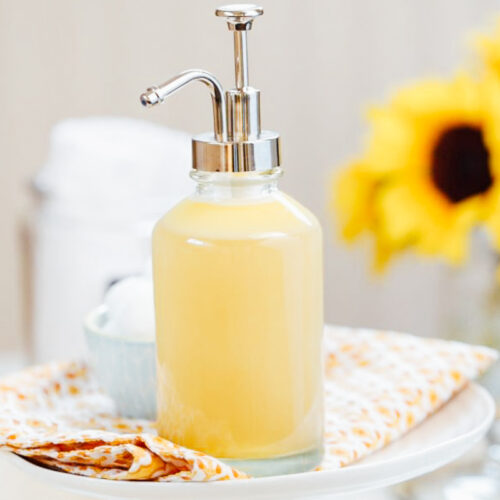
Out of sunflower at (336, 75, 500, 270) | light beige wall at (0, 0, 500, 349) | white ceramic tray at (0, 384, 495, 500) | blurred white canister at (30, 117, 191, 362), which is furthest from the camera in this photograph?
light beige wall at (0, 0, 500, 349)

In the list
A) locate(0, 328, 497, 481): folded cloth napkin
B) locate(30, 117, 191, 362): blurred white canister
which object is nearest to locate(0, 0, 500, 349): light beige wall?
locate(30, 117, 191, 362): blurred white canister

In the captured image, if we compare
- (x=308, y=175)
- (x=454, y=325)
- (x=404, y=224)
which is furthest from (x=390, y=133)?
(x=308, y=175)

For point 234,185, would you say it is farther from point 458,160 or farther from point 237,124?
point 458,160

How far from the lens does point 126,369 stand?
48 cm

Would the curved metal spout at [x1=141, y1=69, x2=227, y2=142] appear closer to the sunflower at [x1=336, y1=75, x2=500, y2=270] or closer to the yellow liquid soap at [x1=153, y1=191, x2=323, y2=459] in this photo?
the yellow liquid soap at [x1=153, y1=191, x2=323, y2=459]

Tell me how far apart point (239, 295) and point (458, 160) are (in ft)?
0.88

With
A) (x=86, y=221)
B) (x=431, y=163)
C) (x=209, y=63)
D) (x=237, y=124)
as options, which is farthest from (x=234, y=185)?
(x=209, y=63)

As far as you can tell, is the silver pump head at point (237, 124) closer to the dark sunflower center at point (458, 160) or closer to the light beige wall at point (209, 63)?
the dark sunflower center at point (458, 160)

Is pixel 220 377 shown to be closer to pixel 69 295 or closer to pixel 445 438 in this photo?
pixel 445 438

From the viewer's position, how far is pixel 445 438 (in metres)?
0.47

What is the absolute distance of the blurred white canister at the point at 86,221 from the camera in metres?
0.89

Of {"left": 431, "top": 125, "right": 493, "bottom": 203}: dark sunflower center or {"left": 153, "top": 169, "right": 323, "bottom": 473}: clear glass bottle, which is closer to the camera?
{"left": 153, "top": 169, "right": 323, "bottom": 473}: clear glass bottle

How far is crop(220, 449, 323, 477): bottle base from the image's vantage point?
16.1 inches

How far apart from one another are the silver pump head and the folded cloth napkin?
11 cm
